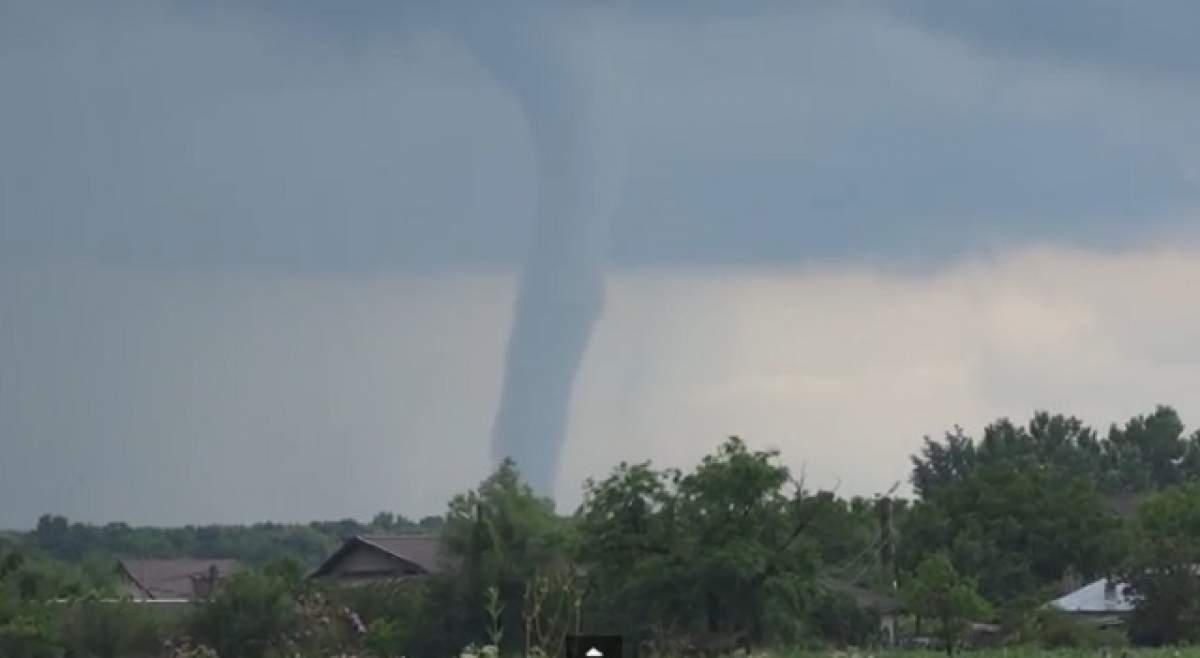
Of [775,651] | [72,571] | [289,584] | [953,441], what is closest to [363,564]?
[72,571]

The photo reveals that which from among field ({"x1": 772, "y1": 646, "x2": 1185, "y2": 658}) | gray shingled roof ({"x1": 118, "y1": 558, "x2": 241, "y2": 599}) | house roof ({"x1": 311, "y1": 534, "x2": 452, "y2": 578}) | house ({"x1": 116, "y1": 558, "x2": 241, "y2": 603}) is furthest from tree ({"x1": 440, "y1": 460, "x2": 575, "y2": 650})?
gray shingled roof ({"x1": 118, "y1": 558, "x2": 241, "y2": 599})

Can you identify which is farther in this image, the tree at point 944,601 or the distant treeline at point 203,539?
the distant treeline at point 203,539

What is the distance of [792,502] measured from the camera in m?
50.2

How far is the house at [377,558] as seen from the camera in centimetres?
7260

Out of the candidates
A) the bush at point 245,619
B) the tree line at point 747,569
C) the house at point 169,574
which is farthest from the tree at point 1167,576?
the house at point 169,574

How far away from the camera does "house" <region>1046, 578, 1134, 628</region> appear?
181ft

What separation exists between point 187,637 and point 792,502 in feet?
→ 47.6

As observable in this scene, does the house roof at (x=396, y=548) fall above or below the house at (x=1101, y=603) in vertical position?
above

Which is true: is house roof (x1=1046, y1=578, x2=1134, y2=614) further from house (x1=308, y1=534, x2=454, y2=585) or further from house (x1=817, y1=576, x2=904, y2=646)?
house (x1=308, y1=534, x2=454, y2=585)

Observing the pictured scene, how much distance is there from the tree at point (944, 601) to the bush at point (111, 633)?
17155 millimetres

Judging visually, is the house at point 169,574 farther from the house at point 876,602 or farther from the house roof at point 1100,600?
the house roof at point 1100,600

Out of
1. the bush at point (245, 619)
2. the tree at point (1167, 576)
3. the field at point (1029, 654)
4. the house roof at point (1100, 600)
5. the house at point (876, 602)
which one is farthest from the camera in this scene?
the house roof at point (1100, 600)

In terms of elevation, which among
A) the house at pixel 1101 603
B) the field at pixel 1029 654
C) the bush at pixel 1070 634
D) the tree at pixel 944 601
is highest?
the house at pixel 1101 603

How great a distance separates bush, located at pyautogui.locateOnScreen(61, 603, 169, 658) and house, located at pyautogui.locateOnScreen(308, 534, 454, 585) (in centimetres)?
1917
